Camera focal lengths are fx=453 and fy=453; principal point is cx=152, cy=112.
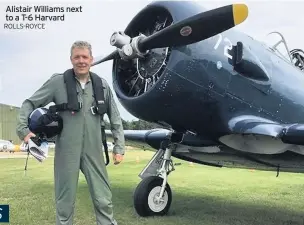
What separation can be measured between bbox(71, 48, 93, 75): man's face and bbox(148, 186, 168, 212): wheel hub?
2.61m

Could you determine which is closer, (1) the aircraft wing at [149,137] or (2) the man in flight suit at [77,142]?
(2) the man in flight suit at [77,142]

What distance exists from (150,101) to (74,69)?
1480mm

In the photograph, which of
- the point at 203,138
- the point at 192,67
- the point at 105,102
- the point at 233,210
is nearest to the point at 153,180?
the point at 203,138

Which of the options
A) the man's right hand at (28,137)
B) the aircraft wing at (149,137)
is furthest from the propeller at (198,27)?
the aircraft wing at (149,137)

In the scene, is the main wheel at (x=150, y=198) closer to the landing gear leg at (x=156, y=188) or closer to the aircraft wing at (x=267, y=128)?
the landing gear leg at (x=156, y=188)

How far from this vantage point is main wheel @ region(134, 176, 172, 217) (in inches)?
212

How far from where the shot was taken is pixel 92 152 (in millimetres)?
3293

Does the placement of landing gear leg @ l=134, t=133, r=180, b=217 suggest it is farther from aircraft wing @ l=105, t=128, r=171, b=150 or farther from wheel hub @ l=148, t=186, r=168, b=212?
aircraft wing @ l=105, t=128, r=171, b=150

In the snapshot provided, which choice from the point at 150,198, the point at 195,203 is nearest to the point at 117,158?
the point at 150,198

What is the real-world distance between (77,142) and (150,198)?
2.50 m

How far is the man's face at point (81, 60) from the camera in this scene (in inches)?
129

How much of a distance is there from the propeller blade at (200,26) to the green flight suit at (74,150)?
132 centimetres

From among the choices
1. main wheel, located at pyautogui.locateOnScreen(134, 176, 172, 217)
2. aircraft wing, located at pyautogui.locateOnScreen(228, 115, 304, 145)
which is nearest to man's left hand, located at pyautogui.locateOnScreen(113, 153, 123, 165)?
aircraft wing, located at pyautogui.locateOnScreen(228, 115, 304, 145)

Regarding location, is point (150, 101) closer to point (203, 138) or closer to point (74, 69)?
point (203, 138)
